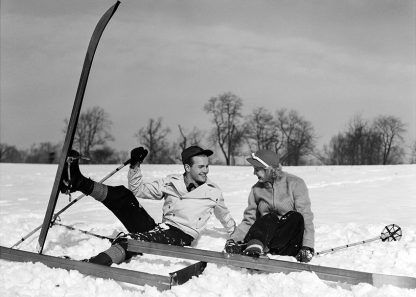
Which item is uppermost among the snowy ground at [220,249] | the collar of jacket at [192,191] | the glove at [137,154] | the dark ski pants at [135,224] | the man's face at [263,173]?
the glove at [137,154]

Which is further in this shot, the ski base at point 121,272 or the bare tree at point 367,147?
the bare tree at point 367,147

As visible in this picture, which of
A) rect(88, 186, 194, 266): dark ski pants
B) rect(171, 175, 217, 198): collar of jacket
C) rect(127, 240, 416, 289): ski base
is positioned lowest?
rect(127, 240, 416, 289): ski base

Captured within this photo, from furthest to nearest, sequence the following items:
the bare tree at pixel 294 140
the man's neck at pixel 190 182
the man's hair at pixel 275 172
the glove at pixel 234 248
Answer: the bare tree at pixel 294 140 → the man's neck at pixel 190 182 → the man's hair at pixel 275 172 → the glove at pixel 234 248

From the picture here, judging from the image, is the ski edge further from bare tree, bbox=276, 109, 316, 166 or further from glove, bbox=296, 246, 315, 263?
bare tree, bbox=276, 109, 316, 166

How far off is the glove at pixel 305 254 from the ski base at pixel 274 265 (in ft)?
2.16

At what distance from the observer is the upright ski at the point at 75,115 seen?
4.84 m

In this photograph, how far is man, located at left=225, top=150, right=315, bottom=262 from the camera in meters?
4.87

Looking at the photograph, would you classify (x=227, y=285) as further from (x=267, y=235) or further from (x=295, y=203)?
(x=295, y=203)

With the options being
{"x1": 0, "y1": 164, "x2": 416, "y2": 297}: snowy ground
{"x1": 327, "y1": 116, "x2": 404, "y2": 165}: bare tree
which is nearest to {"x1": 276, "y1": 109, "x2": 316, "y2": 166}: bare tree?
{"x1": 327, "y1": 116, "x2": 404, "y2": 165}: bare tree

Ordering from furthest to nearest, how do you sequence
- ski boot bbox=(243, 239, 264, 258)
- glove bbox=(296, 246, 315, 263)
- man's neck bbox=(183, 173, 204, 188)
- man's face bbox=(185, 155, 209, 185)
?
man's neck bbox=(183, 173, 204, 188) < man's face bbox=(185, 155, 209, 185) < glove bbox=(296, 246, 315, 263) < ski boot bbox=(243, 239, 264, 258)

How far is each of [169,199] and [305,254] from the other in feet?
5.46

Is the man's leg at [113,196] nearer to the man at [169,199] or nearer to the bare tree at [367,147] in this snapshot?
the man at [169,199]

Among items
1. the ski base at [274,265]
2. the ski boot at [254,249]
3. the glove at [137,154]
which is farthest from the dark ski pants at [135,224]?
the ski boot at [254,249]

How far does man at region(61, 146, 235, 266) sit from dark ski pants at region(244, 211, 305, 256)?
0.70m
